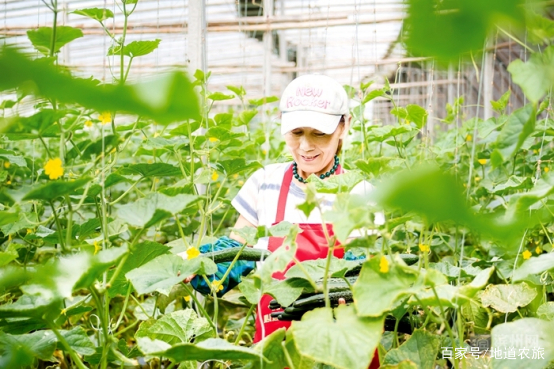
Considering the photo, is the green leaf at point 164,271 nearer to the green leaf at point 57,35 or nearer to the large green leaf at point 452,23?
the green leaf at point 57,35

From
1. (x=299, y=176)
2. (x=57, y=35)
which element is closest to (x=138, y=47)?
(x=57, y=35)

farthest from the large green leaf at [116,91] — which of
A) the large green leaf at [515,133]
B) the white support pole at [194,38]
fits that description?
the white support pole at [194,38]

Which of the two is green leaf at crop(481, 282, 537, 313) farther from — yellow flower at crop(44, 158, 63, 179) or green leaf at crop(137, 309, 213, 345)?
yellow flower at crop(44, 158, 63, 179)

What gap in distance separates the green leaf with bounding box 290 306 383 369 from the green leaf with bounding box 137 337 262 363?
7 centimetres

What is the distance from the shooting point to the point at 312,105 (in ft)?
4.91

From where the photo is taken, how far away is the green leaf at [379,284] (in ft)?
2.67

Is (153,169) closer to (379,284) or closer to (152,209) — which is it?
(152,209)

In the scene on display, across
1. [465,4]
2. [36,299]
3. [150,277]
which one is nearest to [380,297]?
[150,277]

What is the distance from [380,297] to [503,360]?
18 centimetres

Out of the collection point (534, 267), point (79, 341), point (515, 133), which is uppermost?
point (515, 133)

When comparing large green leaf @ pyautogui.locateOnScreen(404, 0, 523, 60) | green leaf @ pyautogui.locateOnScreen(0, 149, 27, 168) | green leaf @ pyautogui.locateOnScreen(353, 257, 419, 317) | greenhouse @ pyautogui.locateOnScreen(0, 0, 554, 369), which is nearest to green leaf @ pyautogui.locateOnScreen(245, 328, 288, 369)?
greenhouse @ pyautogui.locateOnScreen(0, 0, 554, 369)

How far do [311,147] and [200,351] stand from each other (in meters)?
0.84

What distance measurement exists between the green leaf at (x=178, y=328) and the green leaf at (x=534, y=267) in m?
0.59

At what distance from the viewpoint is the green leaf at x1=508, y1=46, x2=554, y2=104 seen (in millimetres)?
601
